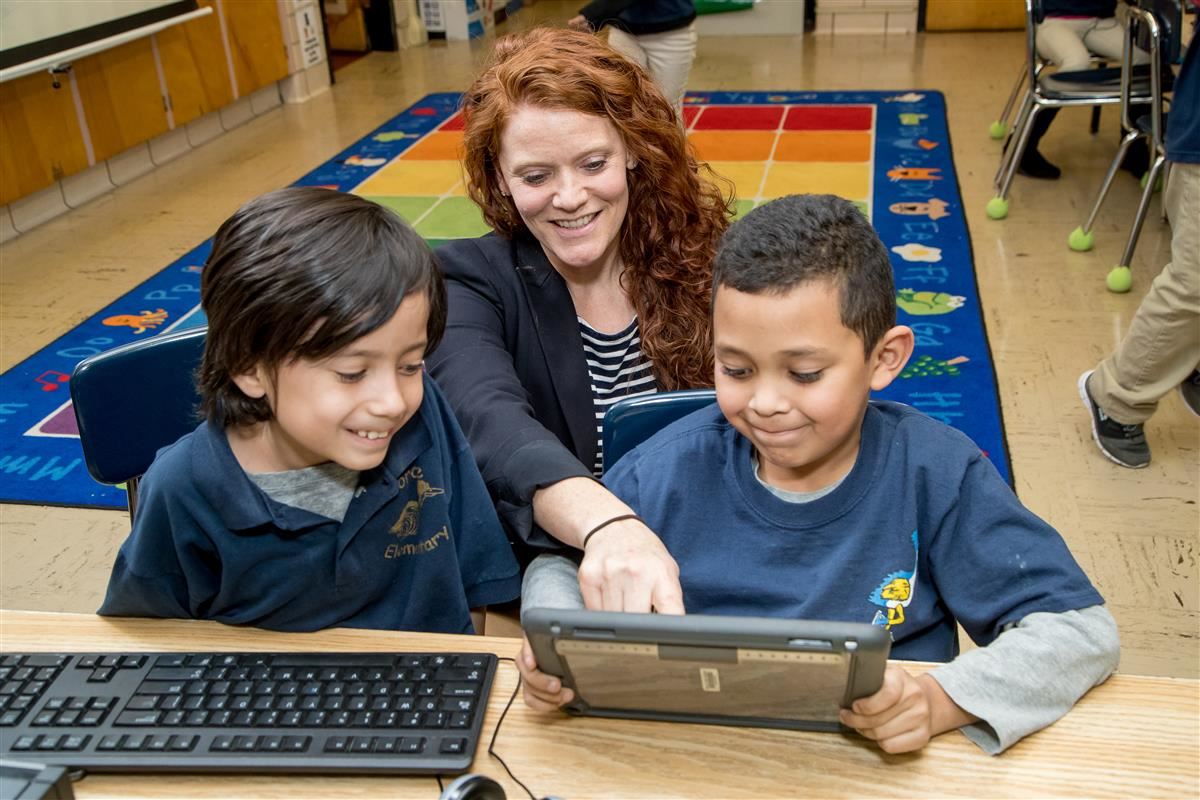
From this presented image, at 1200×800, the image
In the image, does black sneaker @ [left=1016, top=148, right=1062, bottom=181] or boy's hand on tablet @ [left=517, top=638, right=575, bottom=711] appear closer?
boy's hand on tablet @ [left=517, top=638, right=575, bottom=711]

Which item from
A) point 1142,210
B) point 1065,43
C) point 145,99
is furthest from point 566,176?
point 145,99

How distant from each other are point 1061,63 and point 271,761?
14.1 feet

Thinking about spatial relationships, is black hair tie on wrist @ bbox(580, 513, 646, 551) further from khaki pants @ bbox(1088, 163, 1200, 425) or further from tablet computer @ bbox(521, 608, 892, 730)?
khaki pants @ bbox(1088, 163, 1200, 425)

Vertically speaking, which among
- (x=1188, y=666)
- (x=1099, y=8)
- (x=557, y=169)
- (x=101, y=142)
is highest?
(x=557, y=169)

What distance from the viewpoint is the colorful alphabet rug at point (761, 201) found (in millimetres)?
3002

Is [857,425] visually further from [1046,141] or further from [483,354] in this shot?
[1046,141]

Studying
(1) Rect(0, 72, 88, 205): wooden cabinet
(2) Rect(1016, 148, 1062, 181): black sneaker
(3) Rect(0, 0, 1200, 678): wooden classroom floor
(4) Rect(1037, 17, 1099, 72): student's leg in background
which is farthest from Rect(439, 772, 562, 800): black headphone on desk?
(2) Rect(1016, 148, 1062, 181): black sneaker

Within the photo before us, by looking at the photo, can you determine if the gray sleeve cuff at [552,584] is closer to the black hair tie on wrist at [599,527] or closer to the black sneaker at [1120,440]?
the black hair tie on wrist at [599,527]

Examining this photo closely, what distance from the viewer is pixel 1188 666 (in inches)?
82.0

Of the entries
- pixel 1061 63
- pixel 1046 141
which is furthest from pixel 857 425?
pixel 1046 141

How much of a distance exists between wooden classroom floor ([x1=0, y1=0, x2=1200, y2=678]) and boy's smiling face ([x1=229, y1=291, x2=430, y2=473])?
2.94 feet

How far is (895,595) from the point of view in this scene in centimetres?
113

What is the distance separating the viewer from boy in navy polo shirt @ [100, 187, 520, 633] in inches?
42.9

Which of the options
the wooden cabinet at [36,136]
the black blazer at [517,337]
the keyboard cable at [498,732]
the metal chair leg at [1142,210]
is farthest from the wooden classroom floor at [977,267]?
the keyboard cable at [498,732]
